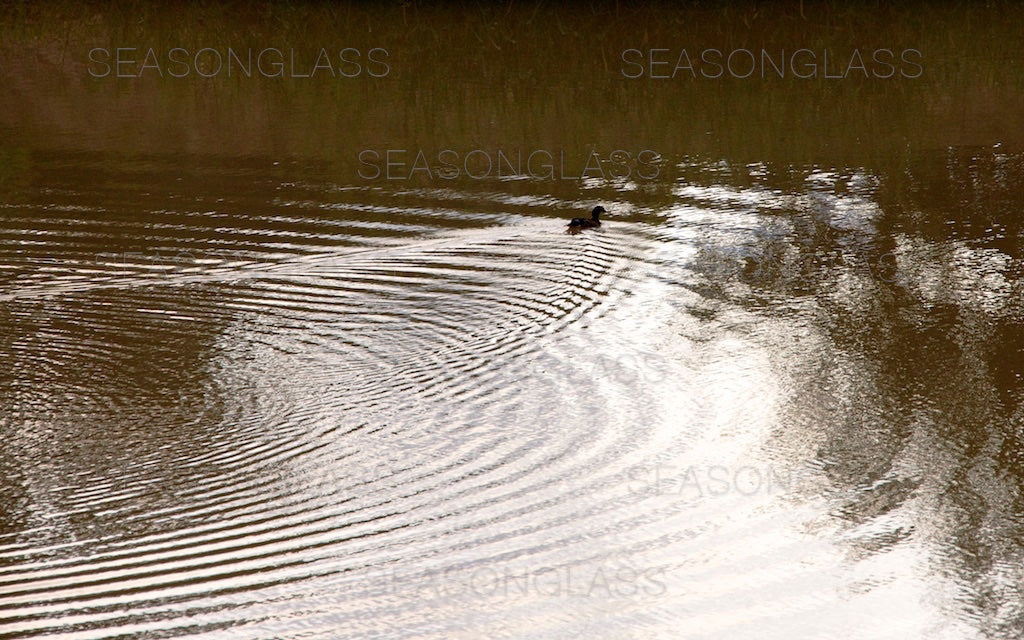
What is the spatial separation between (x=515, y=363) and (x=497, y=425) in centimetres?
78

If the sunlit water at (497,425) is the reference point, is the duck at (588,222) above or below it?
above

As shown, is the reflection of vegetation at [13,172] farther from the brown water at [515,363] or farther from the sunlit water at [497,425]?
the sunlit water at [497,425]

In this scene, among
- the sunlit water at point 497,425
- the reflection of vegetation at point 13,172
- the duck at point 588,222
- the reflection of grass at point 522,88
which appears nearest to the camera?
the sunlit water at point 497,425

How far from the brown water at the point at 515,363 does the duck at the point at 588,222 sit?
0.19ft

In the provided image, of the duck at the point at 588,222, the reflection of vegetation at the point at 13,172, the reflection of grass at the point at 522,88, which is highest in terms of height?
the reflection of grass at the point at 522,88

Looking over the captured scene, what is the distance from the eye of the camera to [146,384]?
616 centimetres

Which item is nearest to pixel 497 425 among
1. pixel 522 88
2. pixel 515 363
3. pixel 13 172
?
pixel 515 363

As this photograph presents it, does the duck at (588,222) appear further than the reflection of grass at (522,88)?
No

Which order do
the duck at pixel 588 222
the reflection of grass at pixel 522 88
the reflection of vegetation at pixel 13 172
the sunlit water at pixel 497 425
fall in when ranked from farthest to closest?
the reflection of grass at pixel 522 88 < the reflection of vegetation at pixel 13 172 < the duck at pixel 588 222 < the sunlit water at pixel 497 425

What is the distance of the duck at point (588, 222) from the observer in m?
8.29

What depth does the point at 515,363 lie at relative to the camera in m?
6.39

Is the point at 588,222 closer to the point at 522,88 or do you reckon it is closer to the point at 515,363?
the point at 515,363

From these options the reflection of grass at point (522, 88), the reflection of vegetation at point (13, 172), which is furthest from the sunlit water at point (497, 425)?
the reflection of grass at point (522, 88)

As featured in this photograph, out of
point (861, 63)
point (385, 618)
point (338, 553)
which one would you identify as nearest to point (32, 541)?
point (338, 553)
